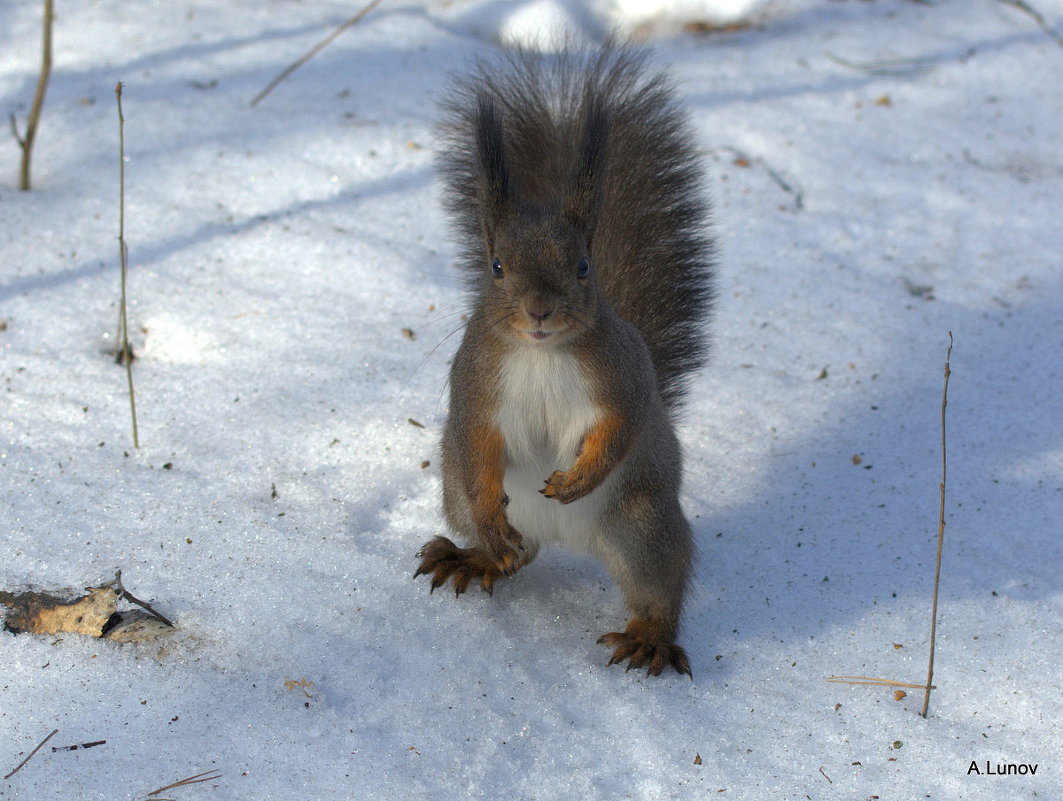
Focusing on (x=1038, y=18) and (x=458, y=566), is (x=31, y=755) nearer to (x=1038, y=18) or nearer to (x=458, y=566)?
(x=458, y=566)

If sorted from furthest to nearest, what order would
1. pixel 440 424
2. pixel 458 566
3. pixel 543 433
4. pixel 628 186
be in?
pixel 440 424 < pixel 628 186 < pixel 458 566 < pixel 543 433

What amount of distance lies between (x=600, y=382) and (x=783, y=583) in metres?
0.74

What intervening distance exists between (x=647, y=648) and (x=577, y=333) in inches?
26.5

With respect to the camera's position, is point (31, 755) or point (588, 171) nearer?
point (31, 755)

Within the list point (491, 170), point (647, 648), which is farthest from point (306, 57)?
point (647, 648)

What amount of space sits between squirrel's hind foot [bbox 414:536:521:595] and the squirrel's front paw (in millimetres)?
345

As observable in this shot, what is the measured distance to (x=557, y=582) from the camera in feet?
8.04

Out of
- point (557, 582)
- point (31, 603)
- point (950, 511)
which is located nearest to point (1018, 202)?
point (950, 511)

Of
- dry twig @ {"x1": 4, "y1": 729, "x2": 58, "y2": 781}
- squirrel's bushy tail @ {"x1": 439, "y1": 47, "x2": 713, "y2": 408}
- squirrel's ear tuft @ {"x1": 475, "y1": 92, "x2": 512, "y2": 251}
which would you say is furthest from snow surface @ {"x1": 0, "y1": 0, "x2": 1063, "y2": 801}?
squirrel's ear tuft @ {"x1": 475, "y1": 92, "x2": 512, "y2": 251}

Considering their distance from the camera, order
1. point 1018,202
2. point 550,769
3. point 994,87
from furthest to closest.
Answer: point 994,87 → point 1018,202 → point 550,769

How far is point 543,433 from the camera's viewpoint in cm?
208

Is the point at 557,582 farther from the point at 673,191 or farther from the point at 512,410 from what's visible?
the point at 673,191

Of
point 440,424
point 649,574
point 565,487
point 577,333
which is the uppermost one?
point 577,333

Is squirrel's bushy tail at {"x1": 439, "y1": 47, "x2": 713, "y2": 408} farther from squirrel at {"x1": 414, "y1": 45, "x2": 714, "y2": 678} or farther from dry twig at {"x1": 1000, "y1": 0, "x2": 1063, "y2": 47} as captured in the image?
dry twig at {"x1": 1000, "y1": 0, "x2": 1063, "y2": 47}
